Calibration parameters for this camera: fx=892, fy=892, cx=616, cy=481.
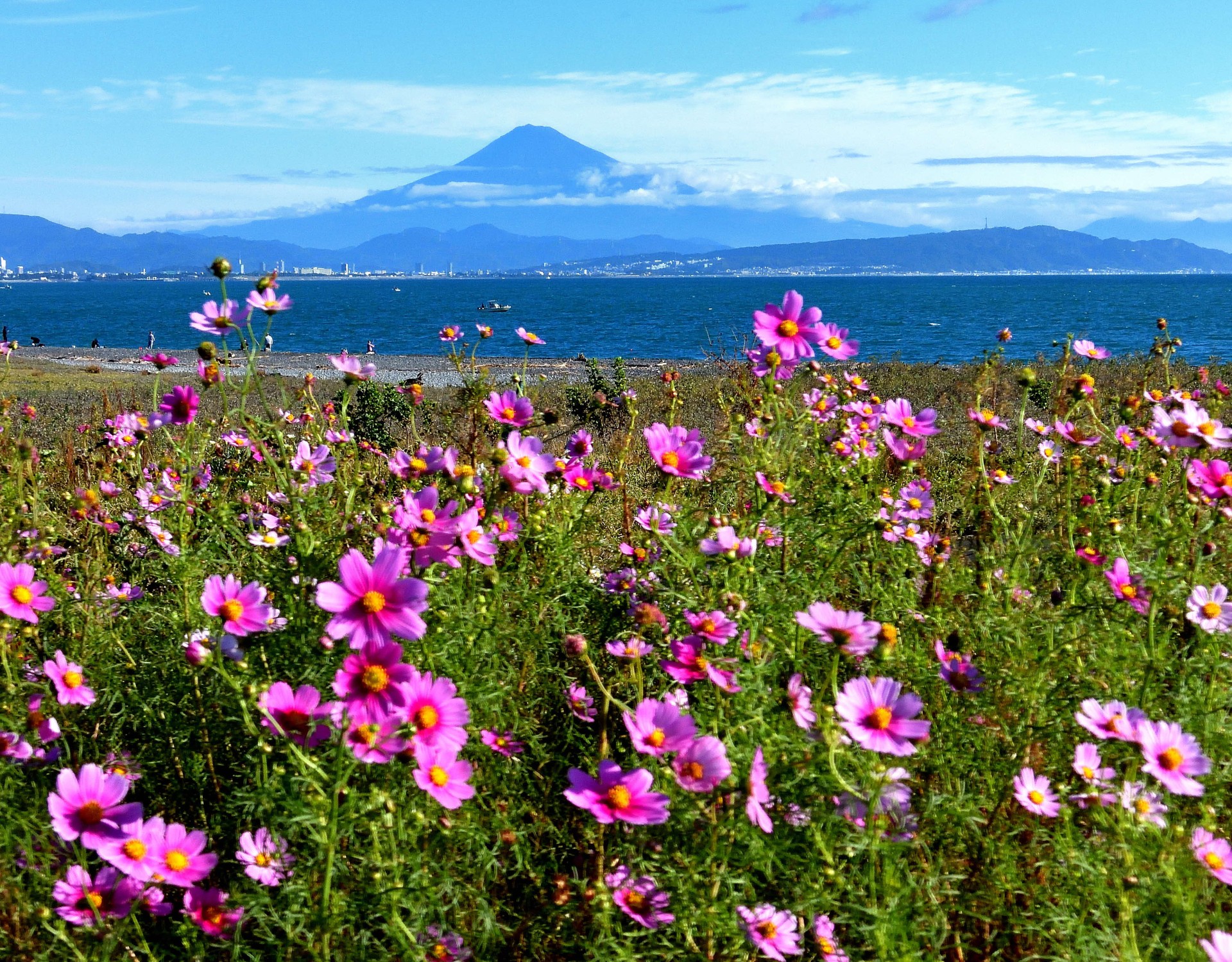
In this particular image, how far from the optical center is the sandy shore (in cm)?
2098

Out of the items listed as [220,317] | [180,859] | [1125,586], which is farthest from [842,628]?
[220,317]

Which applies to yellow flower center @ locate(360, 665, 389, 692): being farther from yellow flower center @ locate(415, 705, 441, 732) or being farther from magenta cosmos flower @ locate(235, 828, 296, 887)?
magenta cosmos flower @ locate(235, 828, 296, 887)

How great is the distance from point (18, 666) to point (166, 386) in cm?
1556

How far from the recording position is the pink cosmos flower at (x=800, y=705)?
1242mm

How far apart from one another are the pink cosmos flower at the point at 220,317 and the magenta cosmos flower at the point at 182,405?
0.45 feet

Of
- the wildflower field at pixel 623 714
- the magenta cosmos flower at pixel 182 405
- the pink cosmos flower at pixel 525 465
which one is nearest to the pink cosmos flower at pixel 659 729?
the wildflower field at pixel 623 714

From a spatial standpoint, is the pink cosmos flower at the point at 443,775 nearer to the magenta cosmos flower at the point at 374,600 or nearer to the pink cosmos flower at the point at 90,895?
the magenta cosmos flower at the point at 374,600

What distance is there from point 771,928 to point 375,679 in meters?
0.67

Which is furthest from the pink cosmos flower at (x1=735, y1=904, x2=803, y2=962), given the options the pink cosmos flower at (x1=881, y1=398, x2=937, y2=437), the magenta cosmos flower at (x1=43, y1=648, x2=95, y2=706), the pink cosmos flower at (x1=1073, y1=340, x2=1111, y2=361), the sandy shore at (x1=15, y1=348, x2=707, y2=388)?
the sandy shore at (x1=15, y1=348, x2=707, y2=388)

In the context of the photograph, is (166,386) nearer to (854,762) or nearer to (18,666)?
(18,666)

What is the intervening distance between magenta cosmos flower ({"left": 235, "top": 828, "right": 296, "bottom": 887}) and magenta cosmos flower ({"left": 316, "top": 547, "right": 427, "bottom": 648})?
43 centimetres

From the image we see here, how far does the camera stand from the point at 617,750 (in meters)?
1.76

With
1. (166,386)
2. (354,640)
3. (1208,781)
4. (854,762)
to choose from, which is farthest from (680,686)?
(166,386)

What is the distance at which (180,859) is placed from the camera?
51.5 inches
